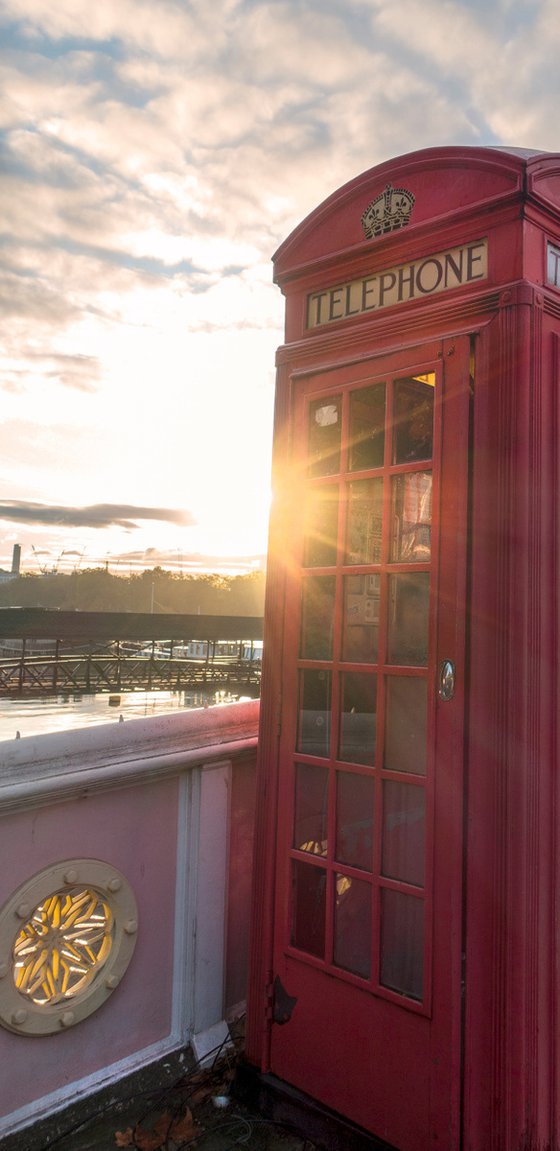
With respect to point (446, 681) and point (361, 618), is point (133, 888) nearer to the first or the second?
point (361, 618)

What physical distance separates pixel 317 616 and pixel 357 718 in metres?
0.39

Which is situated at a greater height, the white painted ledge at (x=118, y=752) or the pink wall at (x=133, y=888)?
the white painted ledge at (x=118, y=752)

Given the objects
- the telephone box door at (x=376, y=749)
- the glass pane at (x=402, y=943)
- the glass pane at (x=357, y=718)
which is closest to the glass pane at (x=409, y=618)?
the telephone box door at (x=376, y=749)

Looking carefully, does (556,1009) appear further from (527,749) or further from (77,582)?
(77,582)

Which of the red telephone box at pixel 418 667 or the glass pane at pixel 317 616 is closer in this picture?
the red telephone box at pixel 418 667

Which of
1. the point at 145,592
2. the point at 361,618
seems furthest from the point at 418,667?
the point at 145,592

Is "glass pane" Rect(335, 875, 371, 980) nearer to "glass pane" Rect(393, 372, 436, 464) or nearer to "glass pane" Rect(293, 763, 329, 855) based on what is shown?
"glass pane" Rect(293, 763, 329, 855)

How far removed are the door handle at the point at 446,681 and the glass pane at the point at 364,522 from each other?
0.44 meters

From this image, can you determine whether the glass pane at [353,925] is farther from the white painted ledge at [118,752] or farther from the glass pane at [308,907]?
the white painted ledge at [118,752]

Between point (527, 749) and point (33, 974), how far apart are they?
5.63 ft

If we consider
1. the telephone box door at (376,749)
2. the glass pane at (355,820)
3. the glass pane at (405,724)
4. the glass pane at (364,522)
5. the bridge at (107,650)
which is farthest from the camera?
the bridge at (107,650)

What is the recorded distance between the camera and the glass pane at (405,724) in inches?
80.7

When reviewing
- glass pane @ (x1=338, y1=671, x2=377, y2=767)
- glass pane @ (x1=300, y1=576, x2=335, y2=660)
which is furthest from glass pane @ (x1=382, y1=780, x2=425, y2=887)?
glass pane @ (x1=300, y1=576, x2=335, y2=660)

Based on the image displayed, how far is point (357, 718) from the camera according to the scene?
2184 millimetres
